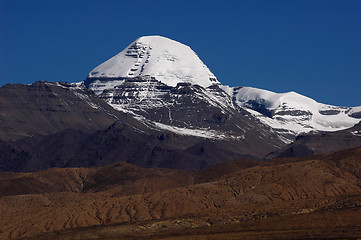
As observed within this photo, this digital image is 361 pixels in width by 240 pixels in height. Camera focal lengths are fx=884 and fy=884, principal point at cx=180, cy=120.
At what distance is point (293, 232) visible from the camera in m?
178

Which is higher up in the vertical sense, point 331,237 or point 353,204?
point 353,204

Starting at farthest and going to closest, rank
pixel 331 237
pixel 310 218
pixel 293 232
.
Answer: pixel 310 218 → pixel 293 232 → pixel 331 237

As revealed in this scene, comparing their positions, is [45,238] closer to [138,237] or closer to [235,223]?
[138,237]

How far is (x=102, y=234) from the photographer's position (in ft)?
642

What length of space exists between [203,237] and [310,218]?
2644 cm

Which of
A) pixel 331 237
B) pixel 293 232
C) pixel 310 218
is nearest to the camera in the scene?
pixel 331 237

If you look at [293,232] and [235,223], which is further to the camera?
[235,223]

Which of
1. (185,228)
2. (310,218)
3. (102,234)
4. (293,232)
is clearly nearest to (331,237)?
(293,232)

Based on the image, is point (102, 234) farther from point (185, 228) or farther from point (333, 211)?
point (333, 211)

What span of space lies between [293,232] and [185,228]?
96.1 ft

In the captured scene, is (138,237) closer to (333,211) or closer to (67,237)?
(67,237)

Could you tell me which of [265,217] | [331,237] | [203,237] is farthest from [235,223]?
[331,237]

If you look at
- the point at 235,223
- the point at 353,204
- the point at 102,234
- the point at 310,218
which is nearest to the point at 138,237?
the point at 102,234

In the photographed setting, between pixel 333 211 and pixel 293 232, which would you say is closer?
pixel 293 232
